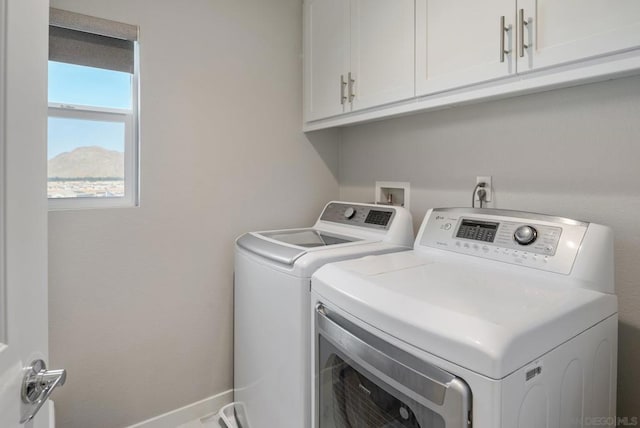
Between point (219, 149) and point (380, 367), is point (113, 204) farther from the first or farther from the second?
point (380, 367)

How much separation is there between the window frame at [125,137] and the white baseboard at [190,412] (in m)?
1.06

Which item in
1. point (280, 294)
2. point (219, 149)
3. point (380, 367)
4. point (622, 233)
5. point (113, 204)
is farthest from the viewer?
point (219, 149)

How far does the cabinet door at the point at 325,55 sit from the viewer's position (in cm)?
175

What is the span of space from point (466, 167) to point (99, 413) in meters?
2.01

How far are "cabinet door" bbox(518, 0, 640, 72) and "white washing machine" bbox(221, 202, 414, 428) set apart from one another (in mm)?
806

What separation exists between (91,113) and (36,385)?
1413 mm

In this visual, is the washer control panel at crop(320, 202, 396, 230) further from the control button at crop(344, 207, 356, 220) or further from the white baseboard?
the white baseboard

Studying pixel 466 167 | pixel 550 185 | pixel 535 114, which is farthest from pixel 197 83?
pixel 550 185

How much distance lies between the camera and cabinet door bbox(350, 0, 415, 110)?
1412 mm

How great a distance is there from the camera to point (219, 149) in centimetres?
183

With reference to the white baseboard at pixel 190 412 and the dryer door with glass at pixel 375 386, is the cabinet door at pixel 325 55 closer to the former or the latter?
the dryer door with glass at pixel 375 386

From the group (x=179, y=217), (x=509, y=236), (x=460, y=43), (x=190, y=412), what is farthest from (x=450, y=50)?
(x=190, y=412)

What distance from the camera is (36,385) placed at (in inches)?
23.5

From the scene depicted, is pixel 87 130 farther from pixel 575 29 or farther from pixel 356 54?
pixel 575 29
